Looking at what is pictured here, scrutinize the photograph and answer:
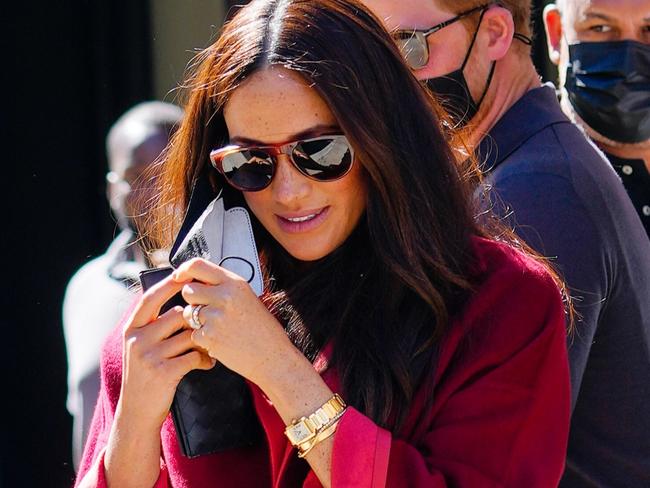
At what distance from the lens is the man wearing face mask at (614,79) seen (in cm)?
354

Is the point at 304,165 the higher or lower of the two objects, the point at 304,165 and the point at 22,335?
the higher

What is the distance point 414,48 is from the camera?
3.01 m

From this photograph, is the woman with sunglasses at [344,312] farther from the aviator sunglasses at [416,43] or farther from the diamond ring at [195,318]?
the aviator sunglasses at [416,43]

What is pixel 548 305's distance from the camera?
2.20 meters

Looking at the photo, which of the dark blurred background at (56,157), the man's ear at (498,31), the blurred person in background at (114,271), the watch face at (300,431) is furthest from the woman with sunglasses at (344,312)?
the dark blurred background at (56,157)

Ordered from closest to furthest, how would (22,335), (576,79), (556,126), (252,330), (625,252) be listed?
(252,330)
(625,252)
(556,126)
(576,79)
(22,335)

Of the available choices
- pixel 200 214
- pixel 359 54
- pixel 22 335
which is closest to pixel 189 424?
pixel 200 214

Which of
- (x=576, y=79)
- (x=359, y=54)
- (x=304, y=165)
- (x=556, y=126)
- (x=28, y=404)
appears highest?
(x=359, y=54)

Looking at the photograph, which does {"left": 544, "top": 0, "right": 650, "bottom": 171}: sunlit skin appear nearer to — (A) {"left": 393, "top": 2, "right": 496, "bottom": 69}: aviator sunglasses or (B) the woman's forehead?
(A) {"left": 393, "top": 2, "right": 496, "bottom": 69}: aviator sunglasses

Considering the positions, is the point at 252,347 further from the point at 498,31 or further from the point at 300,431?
the point at 498,31

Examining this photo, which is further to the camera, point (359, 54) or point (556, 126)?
point (556, 126)

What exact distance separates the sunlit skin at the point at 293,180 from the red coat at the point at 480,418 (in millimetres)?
226

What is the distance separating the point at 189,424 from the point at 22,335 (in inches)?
134

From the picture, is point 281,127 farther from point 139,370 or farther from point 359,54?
point 139,370
